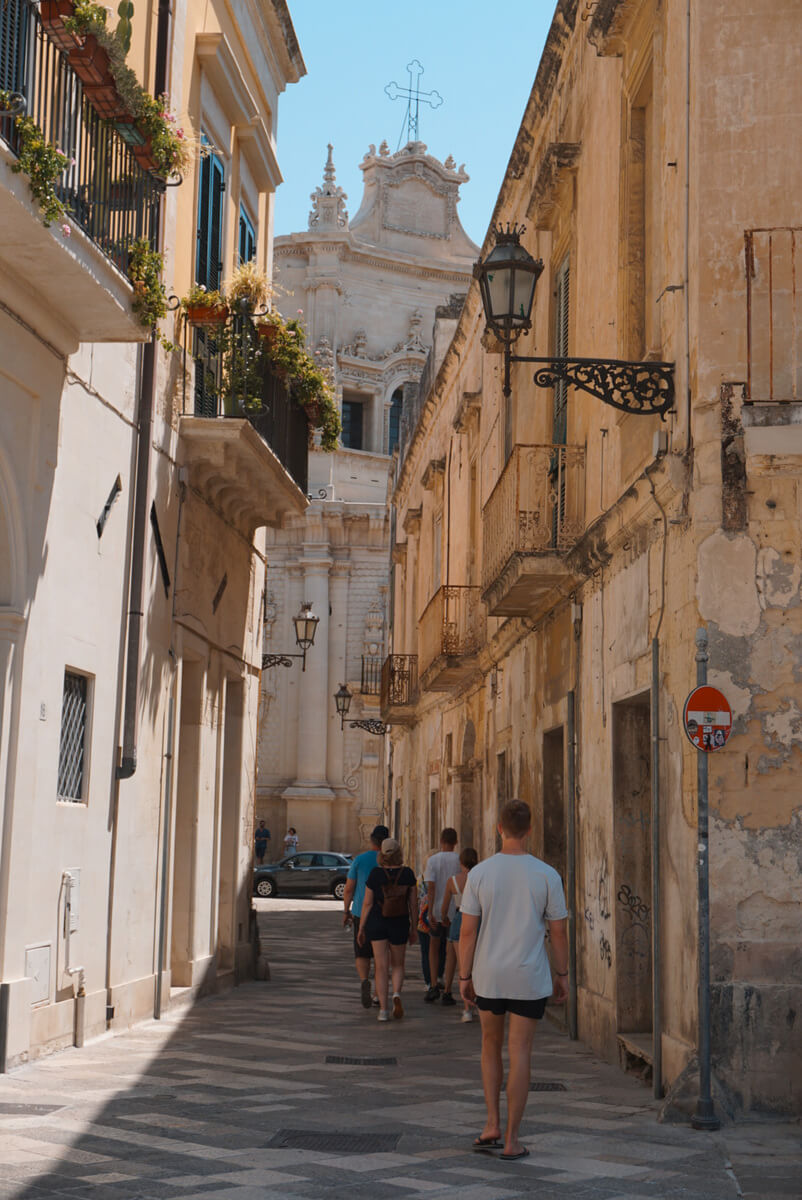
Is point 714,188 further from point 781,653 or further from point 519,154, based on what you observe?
point 519,154

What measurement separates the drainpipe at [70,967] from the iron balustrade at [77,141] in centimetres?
414

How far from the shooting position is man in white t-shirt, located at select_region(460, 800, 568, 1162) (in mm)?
6621

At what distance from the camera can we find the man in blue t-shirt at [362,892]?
12.9 m

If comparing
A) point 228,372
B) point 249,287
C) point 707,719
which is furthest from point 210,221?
point 707,719

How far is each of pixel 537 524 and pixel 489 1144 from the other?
6332mm

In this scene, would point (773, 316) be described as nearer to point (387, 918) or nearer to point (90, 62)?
point (90, 62)

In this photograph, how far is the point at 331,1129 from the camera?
719 centimetres

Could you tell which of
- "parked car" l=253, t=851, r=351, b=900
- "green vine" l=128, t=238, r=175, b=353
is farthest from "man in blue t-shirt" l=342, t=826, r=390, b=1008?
"parked car" l=253, t=851, r=351, b=900

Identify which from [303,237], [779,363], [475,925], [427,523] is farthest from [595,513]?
[303,237]

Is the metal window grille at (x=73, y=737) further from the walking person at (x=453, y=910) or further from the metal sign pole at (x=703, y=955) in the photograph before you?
the metal sign pole at (x=703, y=955)

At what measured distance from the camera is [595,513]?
11.1 meters

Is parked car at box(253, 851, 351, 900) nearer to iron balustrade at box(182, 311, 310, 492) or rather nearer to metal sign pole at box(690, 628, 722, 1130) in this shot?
iron balustrade at box(182, 311, 310, 492)

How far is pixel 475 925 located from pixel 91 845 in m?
4.31

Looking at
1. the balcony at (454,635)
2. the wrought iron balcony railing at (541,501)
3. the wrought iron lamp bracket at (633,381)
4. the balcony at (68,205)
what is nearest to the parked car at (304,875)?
the balcony at (454,635)
